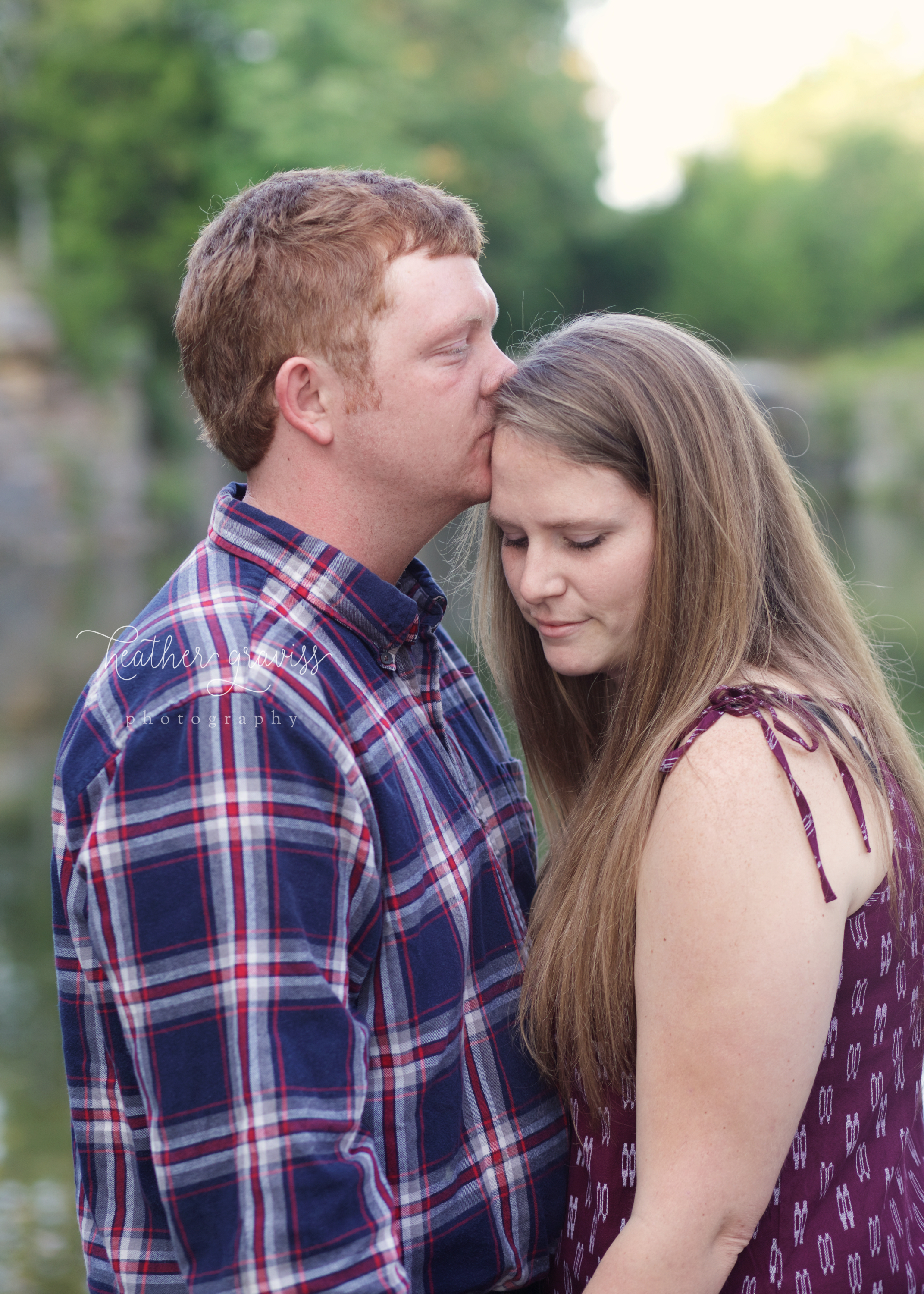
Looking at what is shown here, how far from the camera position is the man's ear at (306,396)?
1748 millimetres

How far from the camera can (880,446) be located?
3023cm

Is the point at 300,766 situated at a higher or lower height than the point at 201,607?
lower

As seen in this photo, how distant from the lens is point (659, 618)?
1744mm

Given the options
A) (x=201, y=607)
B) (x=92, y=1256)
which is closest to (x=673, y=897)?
(x=201, y=607)

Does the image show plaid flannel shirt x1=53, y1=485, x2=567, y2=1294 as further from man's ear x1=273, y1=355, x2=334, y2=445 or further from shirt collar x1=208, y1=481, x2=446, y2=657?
man's ear x1=273, y1=355, x2=334, y2=445

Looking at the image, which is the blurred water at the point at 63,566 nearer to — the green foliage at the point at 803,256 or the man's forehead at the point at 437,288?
the man's forehead at the point at 437,288

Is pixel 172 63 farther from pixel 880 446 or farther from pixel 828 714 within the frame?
pixel 828 714

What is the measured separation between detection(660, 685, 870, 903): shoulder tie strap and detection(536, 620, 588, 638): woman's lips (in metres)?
0.29

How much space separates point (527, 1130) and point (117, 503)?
20.7m

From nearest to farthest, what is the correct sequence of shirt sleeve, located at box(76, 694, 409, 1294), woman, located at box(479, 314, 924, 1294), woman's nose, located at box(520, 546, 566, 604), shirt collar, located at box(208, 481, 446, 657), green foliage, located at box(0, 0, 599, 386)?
shirt sleeve, located at box(76, 694, 409, 1294) → woman, located at box(479, 314, 924, 1294) → shirt collar, located at box(208, 481, 446, 657) → woman's nose, located at box(520, 546, 566, 604) → green foliage, located at box(0, 0, 599, 386)

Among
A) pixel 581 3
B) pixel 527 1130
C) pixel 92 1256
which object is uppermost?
Result: pixel 581 3

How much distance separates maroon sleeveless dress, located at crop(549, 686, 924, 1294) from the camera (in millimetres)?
1587

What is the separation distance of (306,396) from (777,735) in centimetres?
78

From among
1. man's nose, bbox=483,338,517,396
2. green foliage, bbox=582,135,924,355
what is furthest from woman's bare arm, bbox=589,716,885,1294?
green foliage, bbox=582,135,924,355
